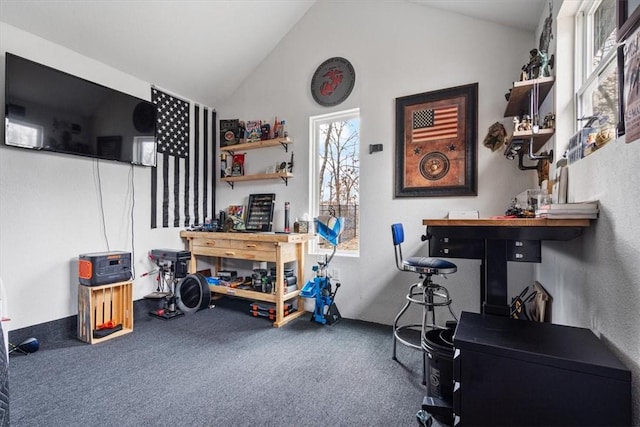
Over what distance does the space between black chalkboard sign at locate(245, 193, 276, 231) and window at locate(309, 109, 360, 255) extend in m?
0.55

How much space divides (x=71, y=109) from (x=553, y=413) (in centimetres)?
370

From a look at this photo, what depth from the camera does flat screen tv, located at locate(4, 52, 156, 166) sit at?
2314 millimetres

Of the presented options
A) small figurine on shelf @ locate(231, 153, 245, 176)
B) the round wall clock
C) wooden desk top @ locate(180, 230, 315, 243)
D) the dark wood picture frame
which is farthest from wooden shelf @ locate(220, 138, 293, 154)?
the dark wood picture frame

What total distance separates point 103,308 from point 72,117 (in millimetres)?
1738

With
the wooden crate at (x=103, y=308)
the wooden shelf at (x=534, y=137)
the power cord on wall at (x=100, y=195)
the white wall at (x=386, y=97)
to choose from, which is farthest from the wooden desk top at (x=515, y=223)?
the power cord on wall at (x=100, y=195)

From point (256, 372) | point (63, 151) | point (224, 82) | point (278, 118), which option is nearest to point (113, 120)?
point (63, 151)

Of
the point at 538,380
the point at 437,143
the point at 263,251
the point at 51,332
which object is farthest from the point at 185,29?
the point at 538,380

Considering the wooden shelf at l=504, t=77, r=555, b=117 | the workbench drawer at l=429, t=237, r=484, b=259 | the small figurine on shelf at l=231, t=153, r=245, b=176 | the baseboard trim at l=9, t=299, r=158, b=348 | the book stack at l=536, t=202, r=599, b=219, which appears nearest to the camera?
the book stack at l=536, t=202, r=599, b=219

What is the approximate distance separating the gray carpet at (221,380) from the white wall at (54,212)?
46 centimetres

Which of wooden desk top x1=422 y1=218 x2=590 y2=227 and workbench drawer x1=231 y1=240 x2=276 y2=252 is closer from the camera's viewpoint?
wooden desk top x1=422 y1=218 x2=590 y2=227

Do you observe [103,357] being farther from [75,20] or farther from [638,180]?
[638,180]

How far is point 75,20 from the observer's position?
2516mm

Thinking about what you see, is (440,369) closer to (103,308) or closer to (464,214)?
(464,214)

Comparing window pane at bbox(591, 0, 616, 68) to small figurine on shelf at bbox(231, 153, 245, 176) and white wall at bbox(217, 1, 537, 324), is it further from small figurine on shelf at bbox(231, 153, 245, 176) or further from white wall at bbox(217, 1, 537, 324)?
small figurine on shelf at bbox(231, 153, 245, 176)
